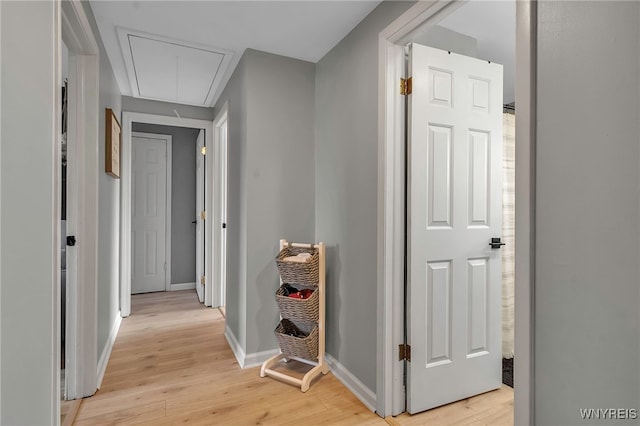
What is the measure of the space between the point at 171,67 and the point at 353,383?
275 cm

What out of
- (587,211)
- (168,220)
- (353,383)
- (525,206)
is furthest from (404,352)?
(168,220)

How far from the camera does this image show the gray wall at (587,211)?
897mm

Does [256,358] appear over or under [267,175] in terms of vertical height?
under

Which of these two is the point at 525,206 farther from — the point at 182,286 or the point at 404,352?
the point at 182,286

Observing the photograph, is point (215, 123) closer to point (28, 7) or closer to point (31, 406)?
point (28, 7)

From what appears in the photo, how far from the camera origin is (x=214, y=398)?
6.66 ft

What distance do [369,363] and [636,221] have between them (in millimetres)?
1500

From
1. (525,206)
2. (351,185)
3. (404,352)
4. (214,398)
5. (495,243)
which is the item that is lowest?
(214,398)

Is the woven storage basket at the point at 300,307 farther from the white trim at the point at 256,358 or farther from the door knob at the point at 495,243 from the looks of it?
the door knob at the point at 495,243

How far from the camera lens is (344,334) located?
2270mm

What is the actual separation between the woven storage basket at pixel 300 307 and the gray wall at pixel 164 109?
2458 mm

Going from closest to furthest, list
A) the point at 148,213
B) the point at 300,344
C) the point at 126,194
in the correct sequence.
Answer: the point at 300,344 < the point at 126,194 < the point at 148,213

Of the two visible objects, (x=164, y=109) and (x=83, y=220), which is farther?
(x=164, y=109)

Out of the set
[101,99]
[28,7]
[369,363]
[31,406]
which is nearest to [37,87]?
[28,7]
